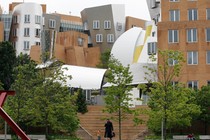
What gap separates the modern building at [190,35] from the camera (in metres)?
48.7

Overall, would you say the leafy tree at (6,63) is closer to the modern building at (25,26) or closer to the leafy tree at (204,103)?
the modern building at (25,26)

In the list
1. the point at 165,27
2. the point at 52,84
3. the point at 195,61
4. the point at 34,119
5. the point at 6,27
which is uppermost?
the point at 6,27

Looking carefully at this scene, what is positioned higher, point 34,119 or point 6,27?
point 6,27

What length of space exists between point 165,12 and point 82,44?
44372mm

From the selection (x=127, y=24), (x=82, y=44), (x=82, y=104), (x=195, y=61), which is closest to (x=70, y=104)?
(x=82, y=104)

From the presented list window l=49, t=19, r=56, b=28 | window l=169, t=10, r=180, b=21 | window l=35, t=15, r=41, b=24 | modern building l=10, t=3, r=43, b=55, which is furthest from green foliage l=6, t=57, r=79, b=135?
window l=49, t=19, r=56, b=28

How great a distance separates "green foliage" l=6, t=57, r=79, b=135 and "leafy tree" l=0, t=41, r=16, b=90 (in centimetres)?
2503

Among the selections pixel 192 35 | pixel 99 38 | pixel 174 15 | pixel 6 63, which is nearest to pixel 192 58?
pixel 192 35

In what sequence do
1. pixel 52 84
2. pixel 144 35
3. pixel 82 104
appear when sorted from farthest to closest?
pixel 144 35 < pixel 82 104 < pixel 52 84

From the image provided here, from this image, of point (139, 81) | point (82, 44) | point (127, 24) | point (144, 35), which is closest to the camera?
point (139, 81)

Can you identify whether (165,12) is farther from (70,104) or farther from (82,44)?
(82,44)

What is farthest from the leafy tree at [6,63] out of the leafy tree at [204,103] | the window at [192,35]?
the leafy tree at [204,103]

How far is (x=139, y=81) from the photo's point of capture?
5738 centimetres

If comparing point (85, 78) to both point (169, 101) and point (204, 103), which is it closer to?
point (204, 103)
